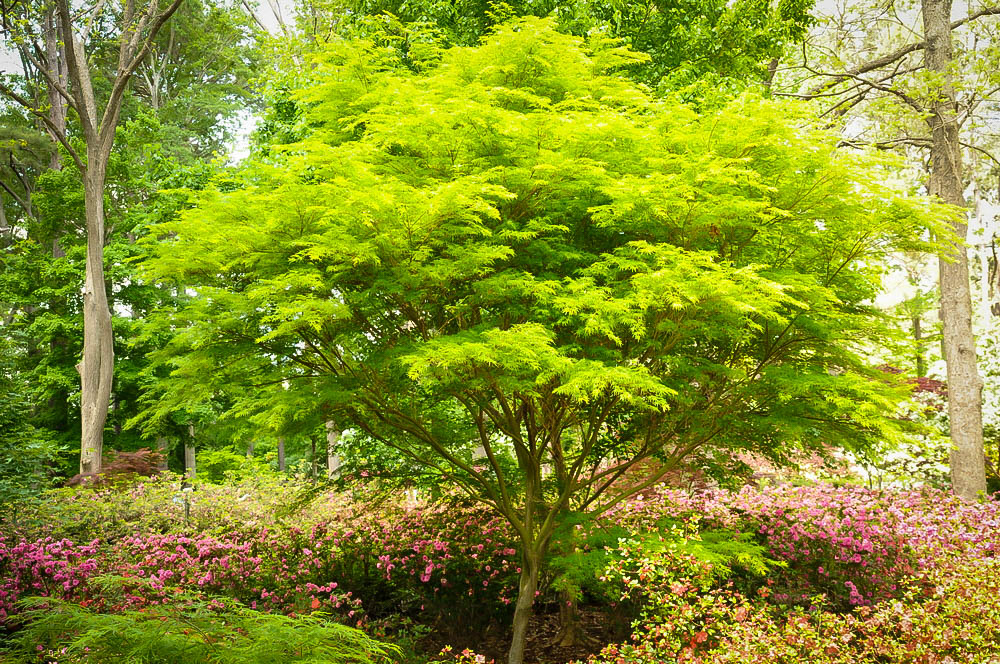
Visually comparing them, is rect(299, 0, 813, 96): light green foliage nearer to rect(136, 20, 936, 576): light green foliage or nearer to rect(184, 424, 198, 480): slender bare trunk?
rect(136, 20, 936, 576): light green foliage

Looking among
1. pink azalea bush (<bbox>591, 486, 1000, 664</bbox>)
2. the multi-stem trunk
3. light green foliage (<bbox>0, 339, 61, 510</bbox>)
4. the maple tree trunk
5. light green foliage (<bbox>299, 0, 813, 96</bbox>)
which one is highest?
light green foliage (<bbox>299, 0, 813, 96</bbox>)

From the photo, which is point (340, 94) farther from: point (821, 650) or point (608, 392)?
point (821, 650)

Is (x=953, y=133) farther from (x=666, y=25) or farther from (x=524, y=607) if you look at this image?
(x=524, y=607)

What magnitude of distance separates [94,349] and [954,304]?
1323 cm

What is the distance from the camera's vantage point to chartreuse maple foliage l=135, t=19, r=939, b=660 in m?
4.14

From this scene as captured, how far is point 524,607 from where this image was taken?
5.62 meters

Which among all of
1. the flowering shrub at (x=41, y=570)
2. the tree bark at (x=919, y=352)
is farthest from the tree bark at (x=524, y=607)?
the flowering shrub at (x=41, y=570)

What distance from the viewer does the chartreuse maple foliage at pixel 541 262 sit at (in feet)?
13.6

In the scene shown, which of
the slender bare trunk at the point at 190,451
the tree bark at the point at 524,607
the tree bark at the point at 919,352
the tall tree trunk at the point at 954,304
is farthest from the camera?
the slender bare trunk at the point at 190,451

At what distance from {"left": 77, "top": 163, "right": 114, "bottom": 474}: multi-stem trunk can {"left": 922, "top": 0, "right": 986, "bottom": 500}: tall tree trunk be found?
1278cm

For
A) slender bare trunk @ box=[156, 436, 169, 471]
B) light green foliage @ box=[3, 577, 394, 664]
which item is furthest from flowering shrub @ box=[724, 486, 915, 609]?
slender bare trunk @ box=[156, 436, 169, 471]

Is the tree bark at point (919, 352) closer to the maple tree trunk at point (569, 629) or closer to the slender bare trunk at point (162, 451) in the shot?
the maple tree trunk at point (569, 629)

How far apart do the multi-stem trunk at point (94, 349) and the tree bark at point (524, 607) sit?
8653 mm

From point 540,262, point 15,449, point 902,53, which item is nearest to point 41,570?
point 15,449
